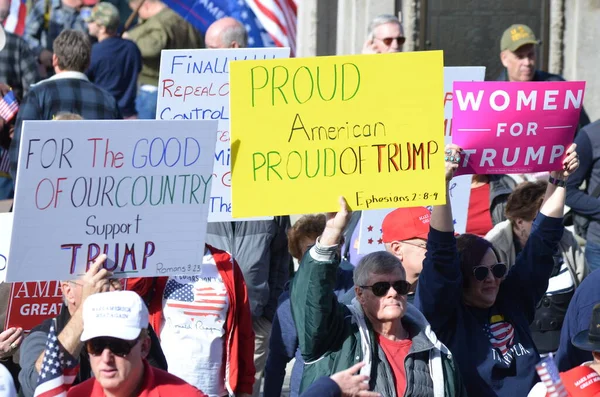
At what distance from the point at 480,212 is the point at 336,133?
295 centimetres

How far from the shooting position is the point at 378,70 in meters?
5.62

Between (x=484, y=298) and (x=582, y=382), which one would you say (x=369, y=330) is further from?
(x=582, y=382)

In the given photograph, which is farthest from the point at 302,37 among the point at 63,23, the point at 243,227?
the point at 243,227

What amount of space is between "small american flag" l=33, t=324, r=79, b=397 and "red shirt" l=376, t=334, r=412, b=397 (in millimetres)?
1247

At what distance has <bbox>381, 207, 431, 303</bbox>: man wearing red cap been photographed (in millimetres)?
6469

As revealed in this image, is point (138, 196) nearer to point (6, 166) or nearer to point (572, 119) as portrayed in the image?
point (572, 119)

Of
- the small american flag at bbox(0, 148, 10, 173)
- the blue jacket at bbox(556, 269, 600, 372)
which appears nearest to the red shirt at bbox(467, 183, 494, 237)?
the blue jacket at bbox(556, 269, 600, 372)

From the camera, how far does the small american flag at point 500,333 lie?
579cm

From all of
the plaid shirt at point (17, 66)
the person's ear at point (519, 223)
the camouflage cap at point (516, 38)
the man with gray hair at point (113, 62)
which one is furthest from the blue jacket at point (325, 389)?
the man with gray hair at point (113, 62)

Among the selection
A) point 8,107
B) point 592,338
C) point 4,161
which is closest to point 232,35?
point 8,107

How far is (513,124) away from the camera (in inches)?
249

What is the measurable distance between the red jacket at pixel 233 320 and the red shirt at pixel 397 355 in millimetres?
1169

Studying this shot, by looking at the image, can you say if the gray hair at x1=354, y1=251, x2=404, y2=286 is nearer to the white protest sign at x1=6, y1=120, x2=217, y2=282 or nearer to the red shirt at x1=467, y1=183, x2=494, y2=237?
the white protest sign at x1=6, y1=120, x2=217, y2=282

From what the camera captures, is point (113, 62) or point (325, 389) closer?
point (325, 389)
